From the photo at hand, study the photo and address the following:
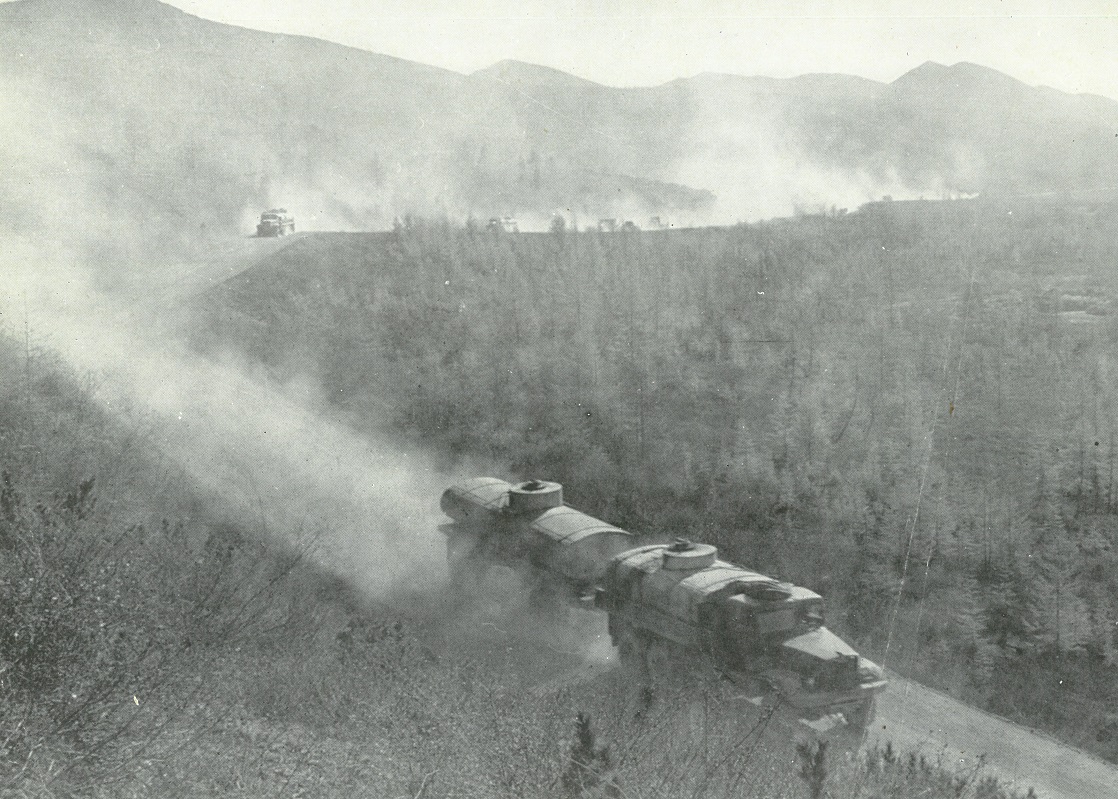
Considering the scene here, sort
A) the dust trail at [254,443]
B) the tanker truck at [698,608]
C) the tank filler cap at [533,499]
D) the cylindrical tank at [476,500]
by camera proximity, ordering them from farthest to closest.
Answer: the dust trail at [254,443] → the cylindrical tank at [476,500] → the tank filler cap at [533,499] → the tanker truck at [698,608]

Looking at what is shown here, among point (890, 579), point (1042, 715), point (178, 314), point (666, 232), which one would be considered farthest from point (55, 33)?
point (1042, 715)

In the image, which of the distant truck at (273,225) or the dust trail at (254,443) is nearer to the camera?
the dust trail at (254,443)

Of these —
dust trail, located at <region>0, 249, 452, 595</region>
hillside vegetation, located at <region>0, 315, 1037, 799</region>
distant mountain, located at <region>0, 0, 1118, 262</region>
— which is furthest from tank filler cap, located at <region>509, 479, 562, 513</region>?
distant mountain, located at <region>0, 0, 1118, 262</region>

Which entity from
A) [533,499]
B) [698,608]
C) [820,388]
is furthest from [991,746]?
[820,388]

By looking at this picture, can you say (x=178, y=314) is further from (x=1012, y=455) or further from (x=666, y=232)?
A: (x=1012, y=455)

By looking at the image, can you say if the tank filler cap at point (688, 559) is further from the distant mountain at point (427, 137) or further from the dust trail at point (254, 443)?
the distant mountain at point (427, 137)

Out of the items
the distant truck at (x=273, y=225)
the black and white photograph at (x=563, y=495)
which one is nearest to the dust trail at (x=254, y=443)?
the black and white photograph at (x=563, y=495)

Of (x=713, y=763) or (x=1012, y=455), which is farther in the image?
(x=1012, y=455)
